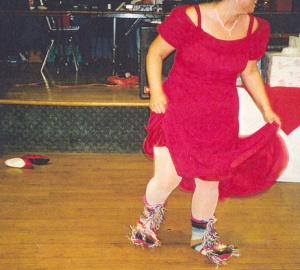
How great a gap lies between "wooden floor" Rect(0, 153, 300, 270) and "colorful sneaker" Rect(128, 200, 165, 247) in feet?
0.14

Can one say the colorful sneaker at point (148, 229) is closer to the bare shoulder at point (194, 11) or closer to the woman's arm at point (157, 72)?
the woman's arm at point (157, 72)

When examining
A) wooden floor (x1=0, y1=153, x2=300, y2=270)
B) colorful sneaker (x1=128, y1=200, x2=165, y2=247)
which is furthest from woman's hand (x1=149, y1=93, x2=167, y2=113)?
wooden floor (x1=0, y1=153, x2=300, y2=270)

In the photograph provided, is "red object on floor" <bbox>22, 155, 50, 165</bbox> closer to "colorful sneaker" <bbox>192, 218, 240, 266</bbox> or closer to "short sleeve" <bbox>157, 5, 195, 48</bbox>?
"colorful sneaker" <bbox>192, 218, 240, 266</bbox>

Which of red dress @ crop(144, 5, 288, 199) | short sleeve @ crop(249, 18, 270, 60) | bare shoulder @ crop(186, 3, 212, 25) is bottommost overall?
red dress @ crop(144, 5, 288, 199)

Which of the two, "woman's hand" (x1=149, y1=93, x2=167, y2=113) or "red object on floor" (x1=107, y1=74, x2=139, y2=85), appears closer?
"woman's hand" (x1=149, y1=93, x2=167, y2=113)

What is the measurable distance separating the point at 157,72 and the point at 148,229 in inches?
30.2

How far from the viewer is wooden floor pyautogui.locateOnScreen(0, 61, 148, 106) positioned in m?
3.33

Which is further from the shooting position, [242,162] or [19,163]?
[19,163]

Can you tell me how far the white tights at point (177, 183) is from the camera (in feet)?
6.17

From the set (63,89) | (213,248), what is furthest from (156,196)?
(63,89)

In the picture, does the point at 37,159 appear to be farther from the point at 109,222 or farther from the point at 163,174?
the point at 163,174

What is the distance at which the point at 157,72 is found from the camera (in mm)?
1795

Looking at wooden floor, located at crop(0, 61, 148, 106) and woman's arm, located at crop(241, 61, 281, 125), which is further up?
woman's arm, located at crop(241, 61, 281, 125)

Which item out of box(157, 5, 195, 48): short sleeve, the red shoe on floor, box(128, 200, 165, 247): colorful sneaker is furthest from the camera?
the red shoe on floor
